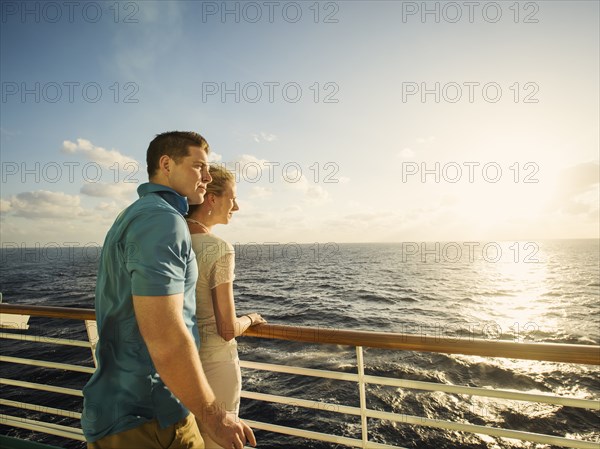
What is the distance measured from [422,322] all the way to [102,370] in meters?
18.6

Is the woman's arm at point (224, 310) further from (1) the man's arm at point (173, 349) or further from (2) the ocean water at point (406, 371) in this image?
(2) the ocean water at point (406, 371)

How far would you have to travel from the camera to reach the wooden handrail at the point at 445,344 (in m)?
1.28

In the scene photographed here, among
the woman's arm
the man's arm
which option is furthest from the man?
the woman's arm

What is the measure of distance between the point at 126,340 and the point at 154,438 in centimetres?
29

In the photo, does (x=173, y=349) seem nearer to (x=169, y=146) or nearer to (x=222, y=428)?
(x=222, y=428)

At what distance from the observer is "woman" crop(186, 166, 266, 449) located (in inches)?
47.8

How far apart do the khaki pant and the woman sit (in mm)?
288

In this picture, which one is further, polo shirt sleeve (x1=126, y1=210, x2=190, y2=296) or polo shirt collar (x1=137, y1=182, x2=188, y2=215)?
polo shirt collar (x1=137, y1=182, x2=188, y2=215)

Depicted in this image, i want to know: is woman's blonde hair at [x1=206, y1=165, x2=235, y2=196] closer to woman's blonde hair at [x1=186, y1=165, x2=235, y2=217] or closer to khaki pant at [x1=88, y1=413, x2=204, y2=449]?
woman's blonde hair at [x1=186, y1=165, x2=235, y2=217]

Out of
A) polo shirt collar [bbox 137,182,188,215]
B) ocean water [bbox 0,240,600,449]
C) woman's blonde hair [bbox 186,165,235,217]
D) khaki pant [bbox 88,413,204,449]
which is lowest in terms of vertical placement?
ocean water [bbox 0,240,600,449]

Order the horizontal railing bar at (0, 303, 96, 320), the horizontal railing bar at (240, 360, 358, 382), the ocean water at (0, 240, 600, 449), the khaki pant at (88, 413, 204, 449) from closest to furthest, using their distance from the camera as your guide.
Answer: the khaki pant at (88, 413, 204, 449) < the horizontal railing bar at (240, 360, 358, 382) < the horizontal railing bar at (0, 303, 96, 320) < the ocean water at (0, 240, 600, 449)

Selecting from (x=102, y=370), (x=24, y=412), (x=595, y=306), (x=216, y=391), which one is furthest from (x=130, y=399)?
(x=595, y=306)

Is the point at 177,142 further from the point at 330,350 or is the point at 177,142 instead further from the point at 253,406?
the point at 330,350

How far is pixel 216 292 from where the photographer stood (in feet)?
4.02
